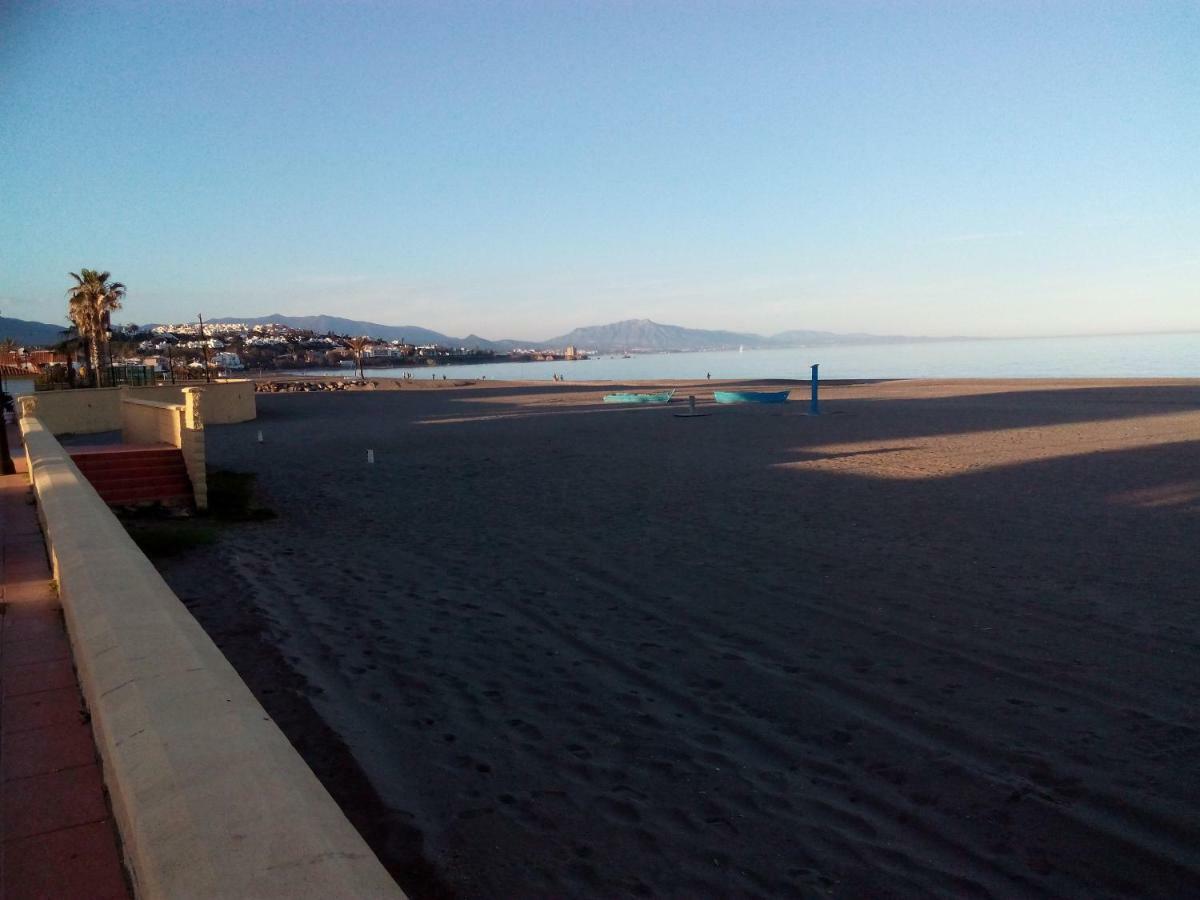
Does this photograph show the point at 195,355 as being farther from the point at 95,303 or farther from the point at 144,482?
the point at 144,482

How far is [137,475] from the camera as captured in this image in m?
11.3

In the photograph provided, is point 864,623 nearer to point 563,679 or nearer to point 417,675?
point 563,679

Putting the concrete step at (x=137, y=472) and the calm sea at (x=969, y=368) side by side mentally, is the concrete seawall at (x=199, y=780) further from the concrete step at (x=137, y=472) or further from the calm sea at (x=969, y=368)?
the calm sea at (x=969, y=368)

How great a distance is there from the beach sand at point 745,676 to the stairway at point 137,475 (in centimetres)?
135

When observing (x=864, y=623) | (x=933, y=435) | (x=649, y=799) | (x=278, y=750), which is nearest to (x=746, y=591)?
(x=864, y=623)

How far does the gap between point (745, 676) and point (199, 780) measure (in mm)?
3744

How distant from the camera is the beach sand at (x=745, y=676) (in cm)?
330

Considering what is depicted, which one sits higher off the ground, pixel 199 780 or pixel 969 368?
pixel 969 368

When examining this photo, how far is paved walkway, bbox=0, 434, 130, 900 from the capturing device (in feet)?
7.67

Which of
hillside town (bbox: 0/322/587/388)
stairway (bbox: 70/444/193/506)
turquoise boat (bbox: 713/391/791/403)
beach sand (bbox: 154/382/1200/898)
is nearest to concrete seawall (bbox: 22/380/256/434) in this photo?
hillside town (bbox: 0/322/587/388)

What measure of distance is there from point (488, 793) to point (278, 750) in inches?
69.8

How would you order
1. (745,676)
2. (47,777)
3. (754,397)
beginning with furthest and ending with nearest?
(754,397) → (745,676) → (47,777)

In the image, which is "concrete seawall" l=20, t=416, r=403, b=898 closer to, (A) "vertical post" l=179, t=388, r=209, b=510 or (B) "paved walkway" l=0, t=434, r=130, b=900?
(B) "paved walkway" l=0, t=434, r=130, b=900

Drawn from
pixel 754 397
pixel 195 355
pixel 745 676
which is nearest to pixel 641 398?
pixel 754 397
